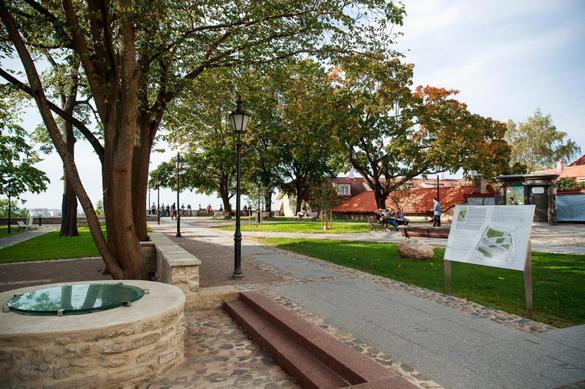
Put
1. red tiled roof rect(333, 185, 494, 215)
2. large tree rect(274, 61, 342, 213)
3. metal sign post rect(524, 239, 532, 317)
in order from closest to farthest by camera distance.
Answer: metal sign post rect(524, 239, 532, 317), large tree rect(274, 61, 342, 213), red tiled roof rect(333, 185, 494, 215)

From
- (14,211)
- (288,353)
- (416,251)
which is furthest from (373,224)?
(14,211)

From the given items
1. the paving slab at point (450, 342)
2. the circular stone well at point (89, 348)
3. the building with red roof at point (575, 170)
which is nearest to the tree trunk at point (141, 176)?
the paving slab at point (450, 342)

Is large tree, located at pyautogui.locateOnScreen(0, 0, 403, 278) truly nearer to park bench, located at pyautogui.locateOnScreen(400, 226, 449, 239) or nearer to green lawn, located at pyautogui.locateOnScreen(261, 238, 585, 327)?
green lawn, located at pyautogui.locateOnScreen(261, 238, 585, 327)

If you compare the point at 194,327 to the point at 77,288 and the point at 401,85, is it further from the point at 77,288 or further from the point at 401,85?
the point at 401,85

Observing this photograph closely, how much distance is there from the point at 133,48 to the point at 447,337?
26.8ft

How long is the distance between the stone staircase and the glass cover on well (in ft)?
6.03

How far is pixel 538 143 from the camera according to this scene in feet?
168

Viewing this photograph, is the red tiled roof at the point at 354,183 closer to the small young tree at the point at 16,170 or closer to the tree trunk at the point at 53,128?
the small young tree at the point at 16,170

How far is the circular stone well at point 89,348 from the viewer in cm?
373

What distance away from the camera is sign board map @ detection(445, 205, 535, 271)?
5.66 m

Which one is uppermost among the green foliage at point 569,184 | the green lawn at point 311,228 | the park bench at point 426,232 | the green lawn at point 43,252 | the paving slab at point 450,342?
the green foliage at point 569,184

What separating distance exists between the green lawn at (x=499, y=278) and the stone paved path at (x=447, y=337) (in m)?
0.62

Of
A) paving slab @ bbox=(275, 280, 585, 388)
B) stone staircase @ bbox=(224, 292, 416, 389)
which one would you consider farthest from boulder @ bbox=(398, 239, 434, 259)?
stone staircase @ bbox=(224, 292, 416, 389)

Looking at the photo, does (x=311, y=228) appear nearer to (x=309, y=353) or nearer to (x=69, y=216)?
(x=69, y=216)
